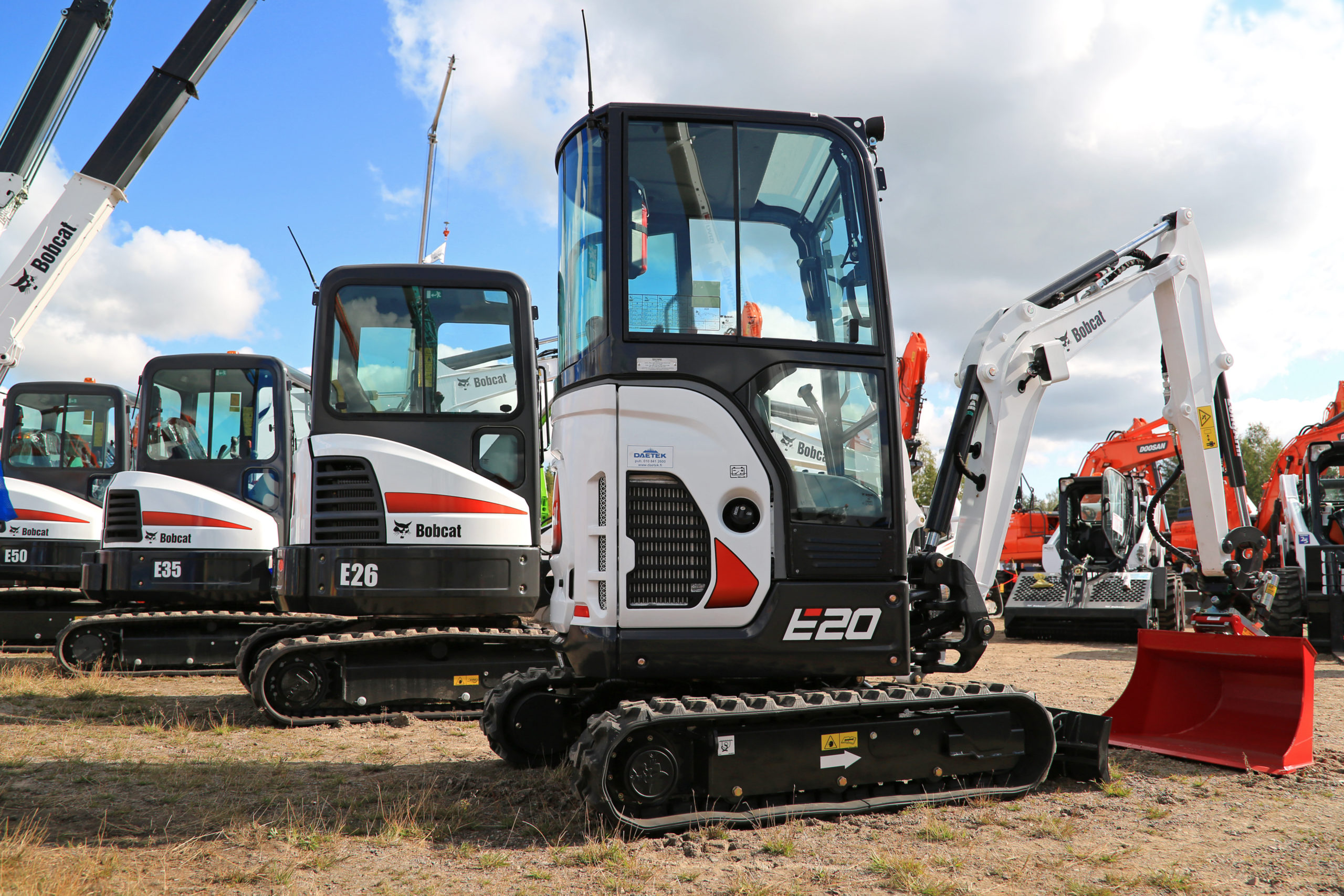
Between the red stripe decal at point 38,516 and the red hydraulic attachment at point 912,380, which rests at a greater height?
the red hydraulic attachment at point 912,380

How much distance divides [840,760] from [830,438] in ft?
4.95

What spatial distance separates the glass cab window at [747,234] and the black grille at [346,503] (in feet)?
10.4

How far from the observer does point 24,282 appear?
37.0ft

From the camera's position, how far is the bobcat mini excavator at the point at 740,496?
4.25 meters

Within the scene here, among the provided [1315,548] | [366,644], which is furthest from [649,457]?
[1315,548]

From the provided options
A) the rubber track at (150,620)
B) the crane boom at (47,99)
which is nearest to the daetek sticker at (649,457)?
the rubber track at (150,620)

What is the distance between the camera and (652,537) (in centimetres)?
426

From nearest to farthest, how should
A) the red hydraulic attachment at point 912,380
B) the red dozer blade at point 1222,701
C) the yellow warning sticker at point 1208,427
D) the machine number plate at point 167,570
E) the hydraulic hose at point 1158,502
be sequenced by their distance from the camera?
the red dozer blade at point 1222,701 < the hydraulic hose at point 1158,502 < the yellow warning sticker at point 1208,427 < the machine number plate at point 167,570 < the red hydraulic attachment at point 912,380

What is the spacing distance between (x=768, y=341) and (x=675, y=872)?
229cm

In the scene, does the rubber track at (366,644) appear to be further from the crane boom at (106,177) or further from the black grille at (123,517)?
the crane boom at (106,177)

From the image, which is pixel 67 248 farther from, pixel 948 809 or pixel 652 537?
pixel 948 809

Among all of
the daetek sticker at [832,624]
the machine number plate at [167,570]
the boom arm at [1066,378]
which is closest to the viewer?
the daetek sticker at [832,624]

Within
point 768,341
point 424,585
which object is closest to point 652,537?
point 768,341

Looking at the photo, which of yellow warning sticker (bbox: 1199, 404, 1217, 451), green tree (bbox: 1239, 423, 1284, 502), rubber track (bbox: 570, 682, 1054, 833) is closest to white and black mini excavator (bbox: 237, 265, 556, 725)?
rubber track (bbox: 570, 682, 1054, 833)
